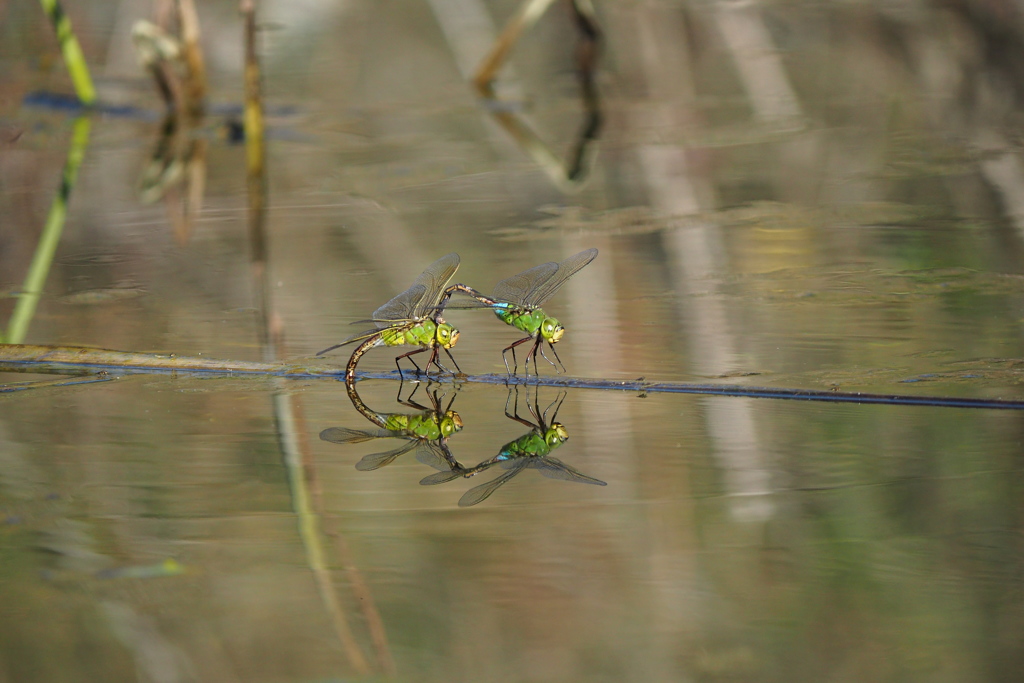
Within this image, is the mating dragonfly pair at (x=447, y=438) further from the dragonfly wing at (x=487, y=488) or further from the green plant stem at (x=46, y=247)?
the green plant stem at (x=46, y=247)

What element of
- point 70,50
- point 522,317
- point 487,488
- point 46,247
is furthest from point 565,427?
point 70,50

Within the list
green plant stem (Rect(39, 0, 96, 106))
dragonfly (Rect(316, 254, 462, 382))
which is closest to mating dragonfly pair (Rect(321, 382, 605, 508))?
dragonfly (Rect(316, 254, 462, 382))

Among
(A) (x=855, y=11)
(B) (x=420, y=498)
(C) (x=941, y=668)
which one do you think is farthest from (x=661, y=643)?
(A) (x=855, y=11)

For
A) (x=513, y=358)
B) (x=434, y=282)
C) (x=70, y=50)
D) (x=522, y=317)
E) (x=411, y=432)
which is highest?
(x=70, y=50)

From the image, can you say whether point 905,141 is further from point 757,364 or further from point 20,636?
point 20,636

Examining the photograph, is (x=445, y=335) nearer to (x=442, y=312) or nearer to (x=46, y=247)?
(x=442, y=312)

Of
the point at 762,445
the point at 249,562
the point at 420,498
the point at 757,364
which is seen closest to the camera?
the point at 249,562

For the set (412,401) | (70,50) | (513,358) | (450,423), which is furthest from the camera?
(70,50)
